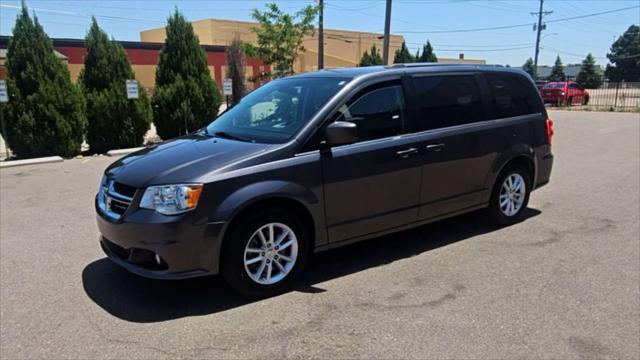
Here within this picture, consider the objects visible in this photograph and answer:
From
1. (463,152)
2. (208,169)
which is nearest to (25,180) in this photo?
(208,169)

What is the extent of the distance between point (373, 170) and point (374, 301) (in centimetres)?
117

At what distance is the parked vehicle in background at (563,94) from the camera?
30.7 metres

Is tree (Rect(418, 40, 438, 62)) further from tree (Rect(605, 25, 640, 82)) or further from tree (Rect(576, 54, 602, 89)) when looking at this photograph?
tree (Rect(605, 25, 640, 82))

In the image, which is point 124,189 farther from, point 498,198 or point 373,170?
point 498,198

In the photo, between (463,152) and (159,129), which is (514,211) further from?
(159,129)

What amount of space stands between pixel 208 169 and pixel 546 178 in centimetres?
448

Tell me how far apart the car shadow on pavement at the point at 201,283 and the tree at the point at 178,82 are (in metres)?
9.88

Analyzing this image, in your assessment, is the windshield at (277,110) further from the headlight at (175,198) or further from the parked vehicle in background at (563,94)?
the parked vehicle in background at (563,94)

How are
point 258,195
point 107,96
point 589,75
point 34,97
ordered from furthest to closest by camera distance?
point 589,75 < point 107,96 < point 34,97 < point 258,195

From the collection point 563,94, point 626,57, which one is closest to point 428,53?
point 563,94

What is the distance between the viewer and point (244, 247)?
12.6 ft

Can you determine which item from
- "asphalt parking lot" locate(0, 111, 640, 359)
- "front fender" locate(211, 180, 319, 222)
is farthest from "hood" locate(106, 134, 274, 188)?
"asphalt parking lot" locate(0, 111, 640, 359)

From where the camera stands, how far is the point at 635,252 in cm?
509

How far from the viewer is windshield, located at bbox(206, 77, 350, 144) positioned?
14.3 feet
